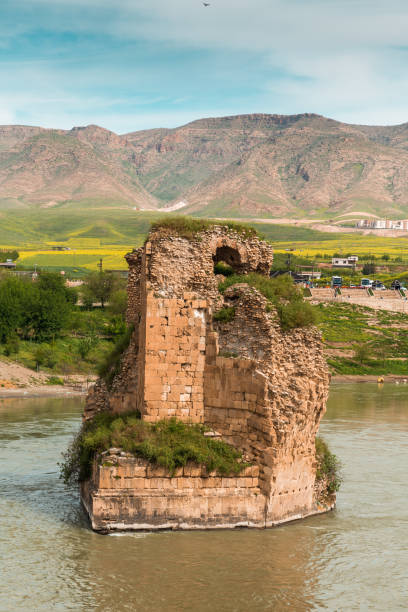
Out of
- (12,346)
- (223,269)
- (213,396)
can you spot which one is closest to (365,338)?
(12,346)

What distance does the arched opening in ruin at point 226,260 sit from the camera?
1834cm

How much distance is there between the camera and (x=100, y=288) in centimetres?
7438

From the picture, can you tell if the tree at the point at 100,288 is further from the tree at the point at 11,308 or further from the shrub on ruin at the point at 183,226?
the shrub on ruin at the point at 183,226

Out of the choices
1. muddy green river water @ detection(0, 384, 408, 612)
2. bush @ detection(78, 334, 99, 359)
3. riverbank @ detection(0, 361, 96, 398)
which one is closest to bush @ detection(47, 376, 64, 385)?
riverbank @ detection(0, 361, 96, 398)

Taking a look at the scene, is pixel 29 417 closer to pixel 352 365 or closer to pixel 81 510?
pixel 81 510

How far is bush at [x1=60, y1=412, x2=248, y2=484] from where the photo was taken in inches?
606

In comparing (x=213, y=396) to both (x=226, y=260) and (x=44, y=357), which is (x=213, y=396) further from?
(x=44, y=357)

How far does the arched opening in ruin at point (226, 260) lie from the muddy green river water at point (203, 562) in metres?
5.58

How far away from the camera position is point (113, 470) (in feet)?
49.9

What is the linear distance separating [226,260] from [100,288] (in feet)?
185

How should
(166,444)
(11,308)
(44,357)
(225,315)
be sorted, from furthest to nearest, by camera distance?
(11,308)
(44,357)
(225,315)
(166,444)

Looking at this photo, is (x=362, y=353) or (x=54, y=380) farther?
(x=362, y=353)

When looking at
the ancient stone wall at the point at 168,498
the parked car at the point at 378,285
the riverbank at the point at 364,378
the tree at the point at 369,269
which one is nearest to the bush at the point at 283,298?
the ancient stone wall at the point at 168,498

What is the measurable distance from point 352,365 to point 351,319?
12.2m
